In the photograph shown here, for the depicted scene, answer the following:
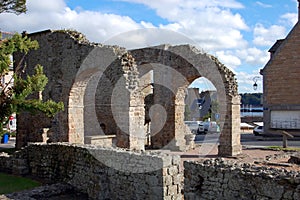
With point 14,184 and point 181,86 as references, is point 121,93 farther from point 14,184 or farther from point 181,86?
point 181,86

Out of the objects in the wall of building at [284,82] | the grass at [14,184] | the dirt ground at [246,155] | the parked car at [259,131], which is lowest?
the grass at [14,184]

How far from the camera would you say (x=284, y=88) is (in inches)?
1072

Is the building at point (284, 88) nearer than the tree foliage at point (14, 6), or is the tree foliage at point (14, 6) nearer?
the tree foliage at point (14, 6)

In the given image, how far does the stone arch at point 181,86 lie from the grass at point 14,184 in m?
8.62

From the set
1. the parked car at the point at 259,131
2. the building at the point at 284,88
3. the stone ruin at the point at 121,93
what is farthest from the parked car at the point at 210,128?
the stone ruin at the point at 121,93

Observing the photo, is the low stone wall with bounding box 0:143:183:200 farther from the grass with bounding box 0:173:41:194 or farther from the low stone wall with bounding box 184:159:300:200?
the low stone wall with bounding box 184:159:300:200

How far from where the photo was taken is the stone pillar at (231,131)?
1622cm

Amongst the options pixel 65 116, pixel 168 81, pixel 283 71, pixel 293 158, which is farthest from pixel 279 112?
pixel 65 116

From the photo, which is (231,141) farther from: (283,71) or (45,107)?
(283,71)

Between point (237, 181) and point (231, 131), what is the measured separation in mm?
10231

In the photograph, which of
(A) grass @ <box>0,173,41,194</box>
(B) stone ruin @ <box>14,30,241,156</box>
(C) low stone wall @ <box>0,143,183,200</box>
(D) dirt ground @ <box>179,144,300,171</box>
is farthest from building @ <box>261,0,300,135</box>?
(A) grass @ <box>0,173,41,194</box>

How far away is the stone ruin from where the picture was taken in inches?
511

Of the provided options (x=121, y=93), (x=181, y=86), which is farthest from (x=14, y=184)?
(x=181, y=86)

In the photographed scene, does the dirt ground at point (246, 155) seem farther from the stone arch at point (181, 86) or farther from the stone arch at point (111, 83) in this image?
the stone arch at point (111, 83)
